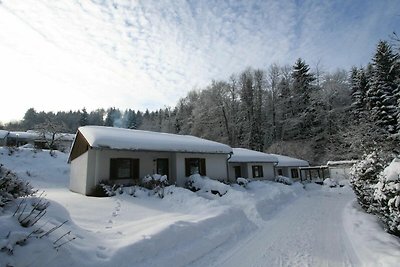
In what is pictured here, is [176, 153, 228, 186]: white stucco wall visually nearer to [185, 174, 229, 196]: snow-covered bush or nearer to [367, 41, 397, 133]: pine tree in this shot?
[185, 174, 229, 196]: snow-covered bush

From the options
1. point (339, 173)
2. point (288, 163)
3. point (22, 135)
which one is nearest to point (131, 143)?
point (288, 163)

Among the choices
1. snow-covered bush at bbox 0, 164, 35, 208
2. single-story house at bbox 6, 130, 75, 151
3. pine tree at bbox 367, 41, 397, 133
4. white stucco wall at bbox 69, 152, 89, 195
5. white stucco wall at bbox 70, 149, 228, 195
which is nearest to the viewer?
snow-covered bush at bbox 0, 164, 35, 208

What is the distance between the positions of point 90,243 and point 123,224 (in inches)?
102

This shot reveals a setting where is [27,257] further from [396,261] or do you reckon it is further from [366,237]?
[366,237]

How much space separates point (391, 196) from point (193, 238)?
5800 mm

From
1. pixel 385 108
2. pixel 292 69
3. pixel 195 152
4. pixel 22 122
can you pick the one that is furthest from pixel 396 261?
pixel 22 122

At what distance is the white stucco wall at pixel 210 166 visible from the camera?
18.0 meters

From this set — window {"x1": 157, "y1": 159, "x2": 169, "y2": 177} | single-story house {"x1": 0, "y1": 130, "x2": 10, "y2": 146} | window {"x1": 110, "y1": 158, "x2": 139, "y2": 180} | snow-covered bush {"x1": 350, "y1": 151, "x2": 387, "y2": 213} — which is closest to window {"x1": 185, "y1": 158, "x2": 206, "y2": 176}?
window {"x1": 157, "y1": 159, "x2": 169, "y2": 177}

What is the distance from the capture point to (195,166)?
19.5m

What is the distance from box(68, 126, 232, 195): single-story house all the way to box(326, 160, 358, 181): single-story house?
26077 millimetres

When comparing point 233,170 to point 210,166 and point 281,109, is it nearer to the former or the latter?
point 210,166

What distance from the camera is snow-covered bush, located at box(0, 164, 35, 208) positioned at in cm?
505

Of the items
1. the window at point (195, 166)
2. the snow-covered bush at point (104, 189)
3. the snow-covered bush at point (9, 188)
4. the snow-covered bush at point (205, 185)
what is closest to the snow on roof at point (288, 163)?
the window at point (195, 166)

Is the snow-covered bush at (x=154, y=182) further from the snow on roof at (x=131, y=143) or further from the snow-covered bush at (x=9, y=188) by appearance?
the snow-covered bush at (x=9, y=188)
